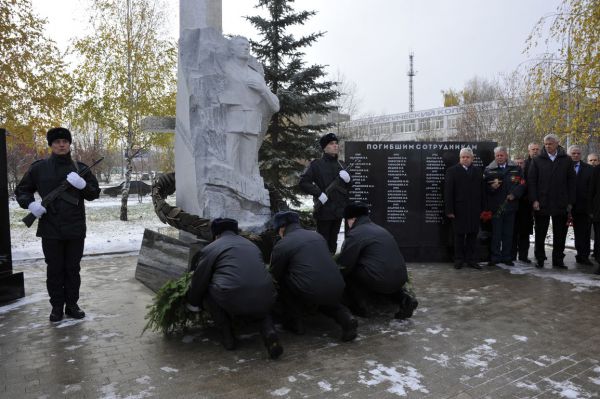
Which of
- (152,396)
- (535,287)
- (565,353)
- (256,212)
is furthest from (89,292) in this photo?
(535,287)

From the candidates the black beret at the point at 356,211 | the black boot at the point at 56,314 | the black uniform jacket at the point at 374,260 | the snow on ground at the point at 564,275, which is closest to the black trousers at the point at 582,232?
the snow on ground at the point at 564,275

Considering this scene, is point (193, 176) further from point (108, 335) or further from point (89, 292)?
point (108, 335)

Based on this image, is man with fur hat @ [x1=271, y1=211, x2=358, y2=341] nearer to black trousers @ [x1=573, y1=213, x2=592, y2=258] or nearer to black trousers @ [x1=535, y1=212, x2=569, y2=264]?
black trousers @ [x1=535, y1=212, x2=569, y2=264]

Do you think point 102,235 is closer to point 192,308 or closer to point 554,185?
point 192,308

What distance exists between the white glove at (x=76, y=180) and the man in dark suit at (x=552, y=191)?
666 centimetres

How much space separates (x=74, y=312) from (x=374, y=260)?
11.0ft

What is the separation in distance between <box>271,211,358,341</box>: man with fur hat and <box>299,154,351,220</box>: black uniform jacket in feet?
5.93

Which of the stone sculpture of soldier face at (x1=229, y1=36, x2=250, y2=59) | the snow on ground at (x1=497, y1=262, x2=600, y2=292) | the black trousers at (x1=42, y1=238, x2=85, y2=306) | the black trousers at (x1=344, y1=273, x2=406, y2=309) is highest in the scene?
the stone sculpture of soldier face at (x1=229, y1=36, x2=250, y2=59)

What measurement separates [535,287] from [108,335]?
5.47 m

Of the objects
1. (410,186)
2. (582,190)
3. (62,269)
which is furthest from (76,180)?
(582,190)

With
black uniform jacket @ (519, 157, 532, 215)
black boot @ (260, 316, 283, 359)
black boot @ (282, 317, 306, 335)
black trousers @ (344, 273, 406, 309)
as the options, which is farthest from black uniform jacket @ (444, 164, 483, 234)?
black boot @ (260, 316, 283, 359)

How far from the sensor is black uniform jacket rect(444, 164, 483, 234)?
7.71 metres

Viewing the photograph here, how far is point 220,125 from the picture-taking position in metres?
6.60

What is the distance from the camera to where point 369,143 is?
27.8 ft
